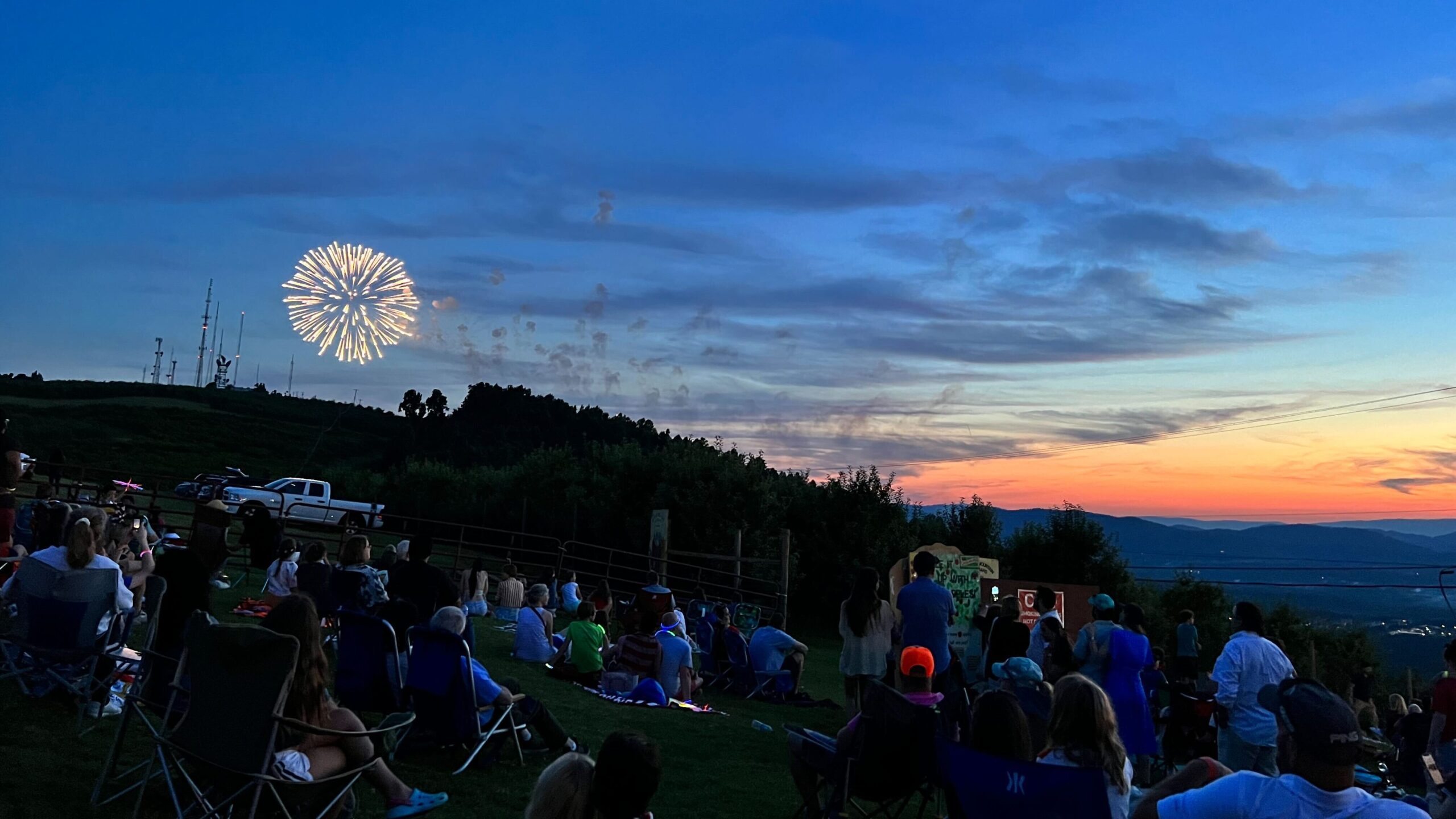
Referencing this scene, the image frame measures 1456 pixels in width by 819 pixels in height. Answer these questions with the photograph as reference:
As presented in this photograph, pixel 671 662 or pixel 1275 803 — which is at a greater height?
pixel 1275 803

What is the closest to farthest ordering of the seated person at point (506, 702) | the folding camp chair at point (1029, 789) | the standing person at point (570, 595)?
the folding camp chair at point (1029, 789) → the seated person at point (506, 702) → the standing person at point (570, 595)

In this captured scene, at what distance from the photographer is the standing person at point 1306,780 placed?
2.96 m

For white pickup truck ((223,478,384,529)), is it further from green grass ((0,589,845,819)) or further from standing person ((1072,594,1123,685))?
standing person ((1072,594,1123,685))

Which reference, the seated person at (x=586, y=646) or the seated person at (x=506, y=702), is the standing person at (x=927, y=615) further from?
the seated person at (x=586, y=646)

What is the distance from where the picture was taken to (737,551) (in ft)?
91.0

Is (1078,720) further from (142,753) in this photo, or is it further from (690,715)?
(690,715)

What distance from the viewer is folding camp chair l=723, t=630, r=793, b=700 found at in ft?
44.9

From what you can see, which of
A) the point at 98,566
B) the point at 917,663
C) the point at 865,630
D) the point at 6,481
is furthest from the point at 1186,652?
the point at 6,481

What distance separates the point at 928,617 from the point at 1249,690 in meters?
2.73

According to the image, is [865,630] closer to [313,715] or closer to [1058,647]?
[1058,647]

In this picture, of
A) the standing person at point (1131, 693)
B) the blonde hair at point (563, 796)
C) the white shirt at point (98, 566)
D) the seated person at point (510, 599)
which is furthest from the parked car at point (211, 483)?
the blonde hair at point (563, 796)

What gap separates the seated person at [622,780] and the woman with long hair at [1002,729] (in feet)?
7.26

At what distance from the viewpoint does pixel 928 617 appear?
31.2ft

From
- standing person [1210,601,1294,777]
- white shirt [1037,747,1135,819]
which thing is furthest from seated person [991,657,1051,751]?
white shirt [1037,747,1135,819]
